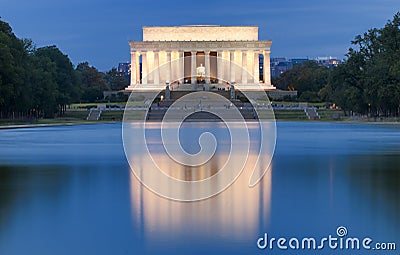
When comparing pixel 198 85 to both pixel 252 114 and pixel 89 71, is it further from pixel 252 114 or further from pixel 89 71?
pixel 89 71

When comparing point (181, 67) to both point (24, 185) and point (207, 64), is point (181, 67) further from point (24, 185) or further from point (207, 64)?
point (24, 185)

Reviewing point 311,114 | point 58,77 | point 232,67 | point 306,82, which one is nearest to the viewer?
point 311,114

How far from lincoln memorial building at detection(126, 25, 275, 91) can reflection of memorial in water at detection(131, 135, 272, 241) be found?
95224mm

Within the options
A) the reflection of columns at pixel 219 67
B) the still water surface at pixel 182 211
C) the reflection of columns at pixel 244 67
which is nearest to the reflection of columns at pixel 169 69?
the reflection of columns at pixel 219 67

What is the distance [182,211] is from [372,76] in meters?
56.9

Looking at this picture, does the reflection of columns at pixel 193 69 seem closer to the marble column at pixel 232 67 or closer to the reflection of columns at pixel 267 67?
the marble column at pixel 232 67

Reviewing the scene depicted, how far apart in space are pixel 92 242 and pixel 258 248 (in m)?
2.24

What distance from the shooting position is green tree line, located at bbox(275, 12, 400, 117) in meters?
64.7

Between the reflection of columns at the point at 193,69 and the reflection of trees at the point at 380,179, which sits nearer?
the reflection of trees at the point at 380,179

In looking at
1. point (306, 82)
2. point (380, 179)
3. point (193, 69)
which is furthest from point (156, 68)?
point (380, 179)

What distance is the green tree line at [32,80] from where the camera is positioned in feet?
195

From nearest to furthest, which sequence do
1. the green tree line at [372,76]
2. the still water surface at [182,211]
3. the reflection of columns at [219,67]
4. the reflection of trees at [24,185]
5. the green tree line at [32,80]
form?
1. the still water surface at [182,211]
2. the reflection of trees at [24,185]
3. the green tree line at [32,80]
4. the green tree line at [372,76]
5. the reflection of columns at [219,67]

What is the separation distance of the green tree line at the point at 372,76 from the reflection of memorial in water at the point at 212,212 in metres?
46.6

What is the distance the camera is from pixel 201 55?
11656 cm
